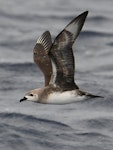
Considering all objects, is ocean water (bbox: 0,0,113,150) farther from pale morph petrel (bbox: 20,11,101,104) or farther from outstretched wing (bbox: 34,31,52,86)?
outstretched wing (bbox: 34,31,52,86)

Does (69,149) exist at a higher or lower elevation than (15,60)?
lower

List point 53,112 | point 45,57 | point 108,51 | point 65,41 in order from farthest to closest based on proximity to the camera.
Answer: point 108,51
point 53,112
point 45,57
point 65,41

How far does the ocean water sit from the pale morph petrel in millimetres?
1156

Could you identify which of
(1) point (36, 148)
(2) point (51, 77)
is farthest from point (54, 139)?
(2) point (51, 77)

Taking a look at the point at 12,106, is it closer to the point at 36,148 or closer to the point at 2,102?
the point at 2,102

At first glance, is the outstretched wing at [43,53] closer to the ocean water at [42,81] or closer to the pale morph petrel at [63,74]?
the pale morph petrel at [63,74]

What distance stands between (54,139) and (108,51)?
25.8 ft

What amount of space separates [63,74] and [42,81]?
5.53 metres

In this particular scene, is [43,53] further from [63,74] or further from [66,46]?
[66,46]

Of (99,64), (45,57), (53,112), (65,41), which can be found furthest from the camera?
(99,64)

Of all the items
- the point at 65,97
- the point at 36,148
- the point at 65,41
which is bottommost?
the point at 36,148

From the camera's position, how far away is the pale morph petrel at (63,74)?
1298 cm

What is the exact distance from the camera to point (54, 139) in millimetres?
14508

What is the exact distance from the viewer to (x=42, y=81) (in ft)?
62.1
